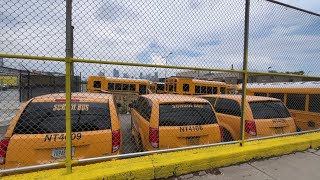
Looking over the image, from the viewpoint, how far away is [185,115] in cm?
486

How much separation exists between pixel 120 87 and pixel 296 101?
11.5 metres

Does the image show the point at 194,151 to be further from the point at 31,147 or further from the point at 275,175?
the point at 31,147

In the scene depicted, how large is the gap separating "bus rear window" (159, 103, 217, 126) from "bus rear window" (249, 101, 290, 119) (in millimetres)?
1416

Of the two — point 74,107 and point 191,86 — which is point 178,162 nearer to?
point 74,107

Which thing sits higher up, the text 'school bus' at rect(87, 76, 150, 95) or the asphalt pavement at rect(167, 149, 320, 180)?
the text 'school bus' at rect(87, 76, 150, 95)

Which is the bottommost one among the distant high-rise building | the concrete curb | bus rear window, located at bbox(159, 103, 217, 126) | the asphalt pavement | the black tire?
the black tire

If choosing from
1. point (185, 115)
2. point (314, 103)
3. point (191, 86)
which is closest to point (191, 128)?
point (185, 115)

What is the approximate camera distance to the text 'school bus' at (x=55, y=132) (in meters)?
3.31

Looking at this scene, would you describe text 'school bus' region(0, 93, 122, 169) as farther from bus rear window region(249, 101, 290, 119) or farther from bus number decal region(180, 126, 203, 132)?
bus rear window region(249, 101, 290, 119)

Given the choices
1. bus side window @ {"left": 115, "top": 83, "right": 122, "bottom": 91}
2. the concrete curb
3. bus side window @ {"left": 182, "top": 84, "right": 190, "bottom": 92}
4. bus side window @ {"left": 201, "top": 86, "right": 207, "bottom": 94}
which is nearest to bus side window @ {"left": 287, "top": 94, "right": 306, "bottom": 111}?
the concrete curb

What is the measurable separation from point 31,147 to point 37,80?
45.6 ft

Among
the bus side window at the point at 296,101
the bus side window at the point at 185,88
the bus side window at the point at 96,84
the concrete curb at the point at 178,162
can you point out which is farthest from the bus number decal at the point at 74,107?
the bus side window at the point at 185,88

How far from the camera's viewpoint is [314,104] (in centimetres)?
745

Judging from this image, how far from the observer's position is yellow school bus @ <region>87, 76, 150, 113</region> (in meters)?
16.2
